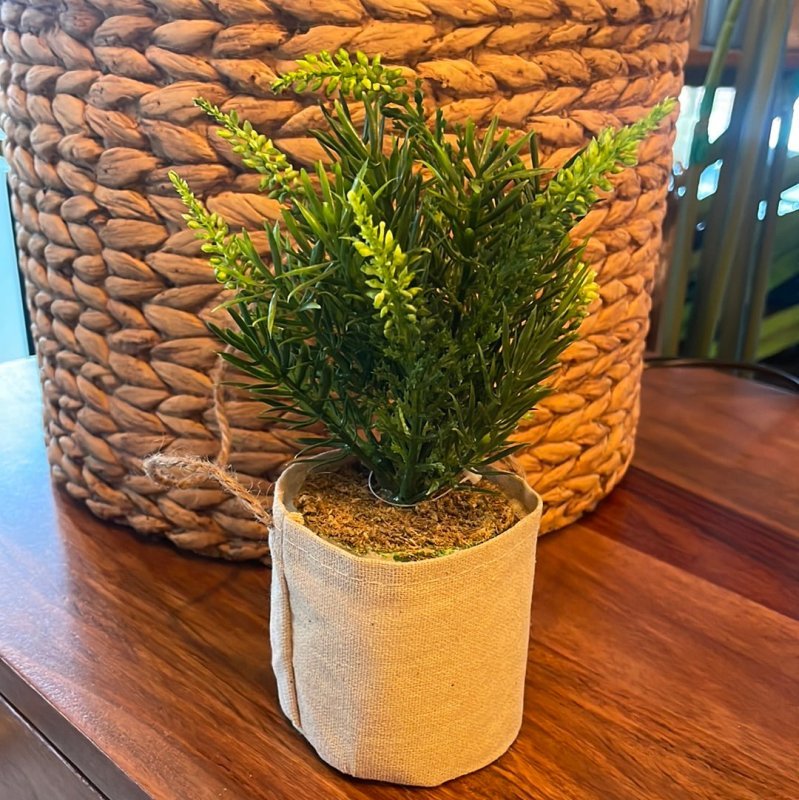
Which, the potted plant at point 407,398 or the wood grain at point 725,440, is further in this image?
the wood grain at point 725,440

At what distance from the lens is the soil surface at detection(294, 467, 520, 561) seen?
0.39m

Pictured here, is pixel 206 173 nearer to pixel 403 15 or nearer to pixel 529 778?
pixel 403 15

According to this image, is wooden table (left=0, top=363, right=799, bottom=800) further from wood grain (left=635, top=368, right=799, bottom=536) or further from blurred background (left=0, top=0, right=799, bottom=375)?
blurred background (left=0, top=0, right=799, bottom=375)

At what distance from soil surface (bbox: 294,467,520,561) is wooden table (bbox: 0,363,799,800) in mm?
117

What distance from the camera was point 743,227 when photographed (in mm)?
990

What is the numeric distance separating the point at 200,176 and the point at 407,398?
0.17m

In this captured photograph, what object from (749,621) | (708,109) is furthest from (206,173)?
(708,109)

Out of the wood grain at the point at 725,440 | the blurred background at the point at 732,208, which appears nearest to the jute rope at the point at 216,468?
the wood grain at the point at 725,440

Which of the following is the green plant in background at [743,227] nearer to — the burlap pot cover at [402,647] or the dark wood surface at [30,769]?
the burlap pot cover at [402,647]

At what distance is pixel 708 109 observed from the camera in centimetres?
95

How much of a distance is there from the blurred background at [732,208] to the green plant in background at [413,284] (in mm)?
637

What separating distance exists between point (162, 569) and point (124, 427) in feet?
0.30

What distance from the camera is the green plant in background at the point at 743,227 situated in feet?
3.05

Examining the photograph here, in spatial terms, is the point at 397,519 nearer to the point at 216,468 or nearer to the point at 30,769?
the point at 216,468
